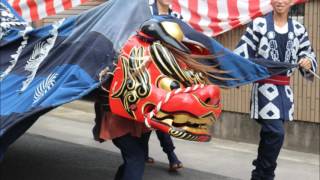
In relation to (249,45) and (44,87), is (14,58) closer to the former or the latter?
(44,87)

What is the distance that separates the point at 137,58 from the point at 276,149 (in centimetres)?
138

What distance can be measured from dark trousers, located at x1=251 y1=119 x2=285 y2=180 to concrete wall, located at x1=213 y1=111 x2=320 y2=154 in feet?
7.46

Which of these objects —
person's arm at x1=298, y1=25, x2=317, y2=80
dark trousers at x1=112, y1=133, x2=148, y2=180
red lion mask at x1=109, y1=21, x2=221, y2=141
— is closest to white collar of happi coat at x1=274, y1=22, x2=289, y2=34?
person's arm at x1=298, y1=25, x2=317, y2=80

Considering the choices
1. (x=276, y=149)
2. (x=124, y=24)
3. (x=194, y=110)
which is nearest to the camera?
(x=194, y=110)

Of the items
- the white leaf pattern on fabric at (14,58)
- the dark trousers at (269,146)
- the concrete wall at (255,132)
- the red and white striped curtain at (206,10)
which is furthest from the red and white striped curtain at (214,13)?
the white leaf pattern on fabric at (14,58)

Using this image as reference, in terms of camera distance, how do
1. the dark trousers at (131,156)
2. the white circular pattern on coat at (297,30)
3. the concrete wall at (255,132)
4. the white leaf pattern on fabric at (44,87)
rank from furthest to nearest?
1. the concrete wall at (255,132)
2. the white circular pattern on coat at (297,30)
3. the dark trousers at (131,156)
4. the white leaf pattern on fabric at (44,87)

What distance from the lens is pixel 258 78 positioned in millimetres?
3795

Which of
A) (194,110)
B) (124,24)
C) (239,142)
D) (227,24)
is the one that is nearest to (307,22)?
(227,24)

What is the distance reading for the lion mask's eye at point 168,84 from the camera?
321 cm

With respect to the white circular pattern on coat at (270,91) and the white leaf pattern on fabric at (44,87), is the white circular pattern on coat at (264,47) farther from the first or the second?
the white leaf pattern on fabric at (44,87)

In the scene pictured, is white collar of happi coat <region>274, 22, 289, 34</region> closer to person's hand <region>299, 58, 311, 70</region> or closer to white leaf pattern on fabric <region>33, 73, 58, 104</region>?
person's hand <region>299, 58, 311, 70</region>

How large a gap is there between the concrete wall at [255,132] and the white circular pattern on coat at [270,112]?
7.60ft

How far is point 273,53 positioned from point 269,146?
2.28ft

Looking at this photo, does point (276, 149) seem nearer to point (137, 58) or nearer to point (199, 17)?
point (137, 58)
